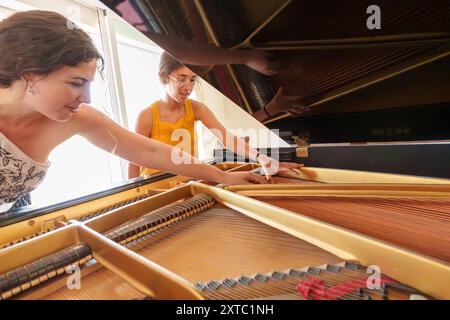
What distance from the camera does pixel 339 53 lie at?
4.16ft

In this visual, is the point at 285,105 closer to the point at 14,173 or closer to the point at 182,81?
the point at 182,81

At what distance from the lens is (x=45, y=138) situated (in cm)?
143

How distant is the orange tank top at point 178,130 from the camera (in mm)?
2234

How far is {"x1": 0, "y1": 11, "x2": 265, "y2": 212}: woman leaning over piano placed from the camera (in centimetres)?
110

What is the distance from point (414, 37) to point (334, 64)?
1.13ft

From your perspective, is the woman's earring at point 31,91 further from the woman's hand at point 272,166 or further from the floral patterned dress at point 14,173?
the woman's hand at point 272,166

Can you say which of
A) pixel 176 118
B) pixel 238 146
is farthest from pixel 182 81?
pixel 238 146

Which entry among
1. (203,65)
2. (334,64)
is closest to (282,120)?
(334,64)

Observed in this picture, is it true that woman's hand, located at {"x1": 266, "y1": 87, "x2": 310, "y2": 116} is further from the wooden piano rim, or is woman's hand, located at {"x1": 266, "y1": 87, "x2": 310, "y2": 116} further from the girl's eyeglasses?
the girl's eyeglasses

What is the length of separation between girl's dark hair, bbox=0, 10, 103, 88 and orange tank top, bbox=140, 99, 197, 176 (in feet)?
3.58

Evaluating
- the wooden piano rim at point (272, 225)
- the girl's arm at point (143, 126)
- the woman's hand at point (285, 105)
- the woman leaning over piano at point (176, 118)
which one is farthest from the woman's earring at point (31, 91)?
the woman's hand at point (285, 105)

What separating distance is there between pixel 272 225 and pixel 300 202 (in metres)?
0.30

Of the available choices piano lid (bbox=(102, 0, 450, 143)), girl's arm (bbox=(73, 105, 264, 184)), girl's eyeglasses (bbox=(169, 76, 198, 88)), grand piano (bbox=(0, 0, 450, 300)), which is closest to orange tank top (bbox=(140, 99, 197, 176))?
girl's eyeglasses (bbox=(169, 76, 198, 88))
